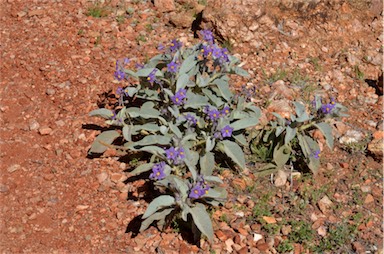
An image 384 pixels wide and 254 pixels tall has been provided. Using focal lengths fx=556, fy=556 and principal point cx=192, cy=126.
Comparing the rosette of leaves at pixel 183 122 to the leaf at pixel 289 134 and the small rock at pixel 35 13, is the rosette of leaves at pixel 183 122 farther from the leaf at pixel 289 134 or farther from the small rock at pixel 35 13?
the small rock at pixel 35 13

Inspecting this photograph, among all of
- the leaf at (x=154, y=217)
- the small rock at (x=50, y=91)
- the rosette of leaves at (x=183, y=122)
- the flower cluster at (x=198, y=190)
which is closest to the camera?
the flower cluster at (x=198, y=190)

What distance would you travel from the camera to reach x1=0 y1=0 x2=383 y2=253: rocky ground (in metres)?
4.07

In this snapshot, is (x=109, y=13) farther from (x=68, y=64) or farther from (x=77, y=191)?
(x=77, y=191)

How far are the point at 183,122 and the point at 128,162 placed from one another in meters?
0.63

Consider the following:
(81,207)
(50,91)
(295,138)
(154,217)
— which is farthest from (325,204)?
(50,91)

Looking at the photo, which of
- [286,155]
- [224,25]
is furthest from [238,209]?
[224,25]

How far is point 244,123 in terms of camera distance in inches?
168

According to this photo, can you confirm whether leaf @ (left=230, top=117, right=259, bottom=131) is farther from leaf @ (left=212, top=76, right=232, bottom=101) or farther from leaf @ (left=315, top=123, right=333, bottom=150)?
leaf @ (left=315, top=123, right=333, bottom=150)

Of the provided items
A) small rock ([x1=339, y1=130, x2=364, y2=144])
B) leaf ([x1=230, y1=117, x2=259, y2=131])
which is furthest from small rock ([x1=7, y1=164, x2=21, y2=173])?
small rock ([x1=339, y1=130, x2=364, y2=144])

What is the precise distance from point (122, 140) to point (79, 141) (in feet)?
1.23

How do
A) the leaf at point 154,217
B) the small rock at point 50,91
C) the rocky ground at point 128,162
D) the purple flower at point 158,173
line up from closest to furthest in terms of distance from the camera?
the purple flower at point 158,173
the leaf at point 154,217
the rocky ground at point 128,162
the small rock at point 50,91

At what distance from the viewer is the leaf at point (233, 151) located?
13.8 feet

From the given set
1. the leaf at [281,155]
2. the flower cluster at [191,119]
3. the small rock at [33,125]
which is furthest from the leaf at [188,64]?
the small rock at [33,125]

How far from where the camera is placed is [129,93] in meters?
4.48
